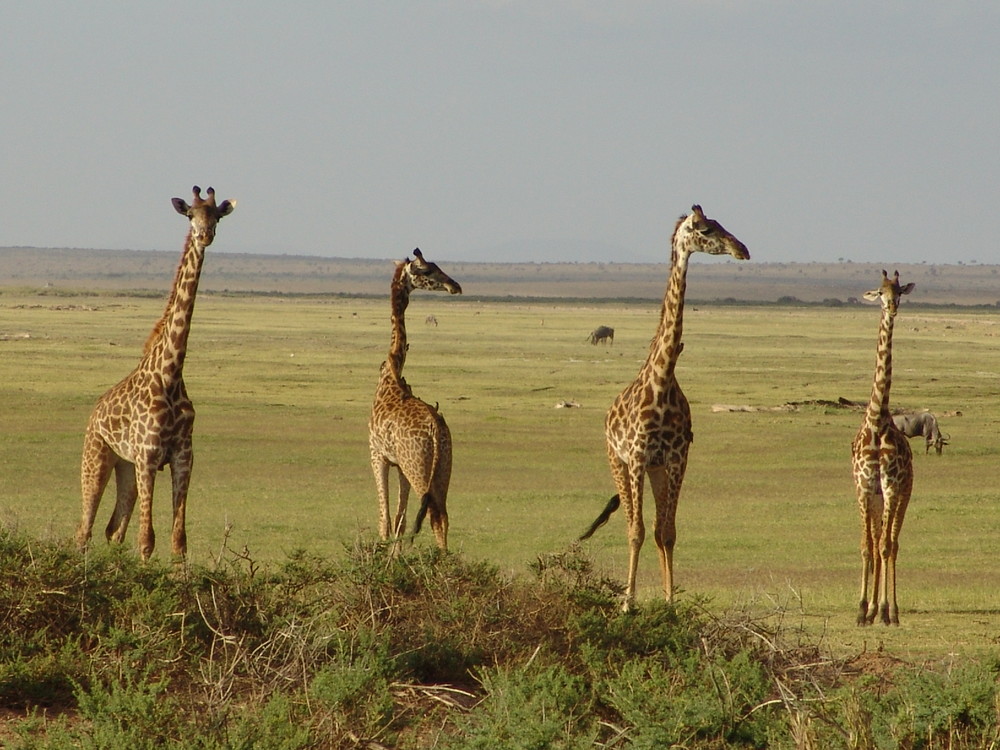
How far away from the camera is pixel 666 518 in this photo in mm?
9758

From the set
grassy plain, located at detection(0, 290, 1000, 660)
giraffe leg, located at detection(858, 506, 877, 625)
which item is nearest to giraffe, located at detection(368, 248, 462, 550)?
grassy plain, located at detection(0, 290, 1000, 660)

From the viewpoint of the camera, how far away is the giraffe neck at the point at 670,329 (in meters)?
10.0

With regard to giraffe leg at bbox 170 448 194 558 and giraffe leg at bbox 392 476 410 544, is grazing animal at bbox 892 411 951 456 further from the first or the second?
giraffe leg at bbox 170 448 194 558

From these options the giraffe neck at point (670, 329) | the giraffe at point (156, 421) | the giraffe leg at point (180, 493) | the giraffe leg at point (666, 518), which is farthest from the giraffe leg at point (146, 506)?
the giraffe neck at point (670, 329)

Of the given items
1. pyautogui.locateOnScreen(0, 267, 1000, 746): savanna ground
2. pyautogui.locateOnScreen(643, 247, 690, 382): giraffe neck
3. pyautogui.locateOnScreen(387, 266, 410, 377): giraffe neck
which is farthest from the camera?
pyautogui.locateOnScreen(0, 267, 1000, 746): savanna ground

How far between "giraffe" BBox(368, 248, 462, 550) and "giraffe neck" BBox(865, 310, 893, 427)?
3508mm

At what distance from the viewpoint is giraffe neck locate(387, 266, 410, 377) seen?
12039mm

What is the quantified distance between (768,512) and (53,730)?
13.1 meters

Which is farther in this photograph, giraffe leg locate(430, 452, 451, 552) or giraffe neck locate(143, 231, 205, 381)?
giraffe leg locate(430, 452, 451, 552)

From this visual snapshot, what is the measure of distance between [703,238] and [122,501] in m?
4.39

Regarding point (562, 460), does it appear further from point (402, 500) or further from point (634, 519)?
point (634, 519)

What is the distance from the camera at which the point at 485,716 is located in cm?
623

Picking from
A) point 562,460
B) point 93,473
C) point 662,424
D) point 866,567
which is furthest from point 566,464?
point 93,473

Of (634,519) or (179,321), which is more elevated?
(179,321)
